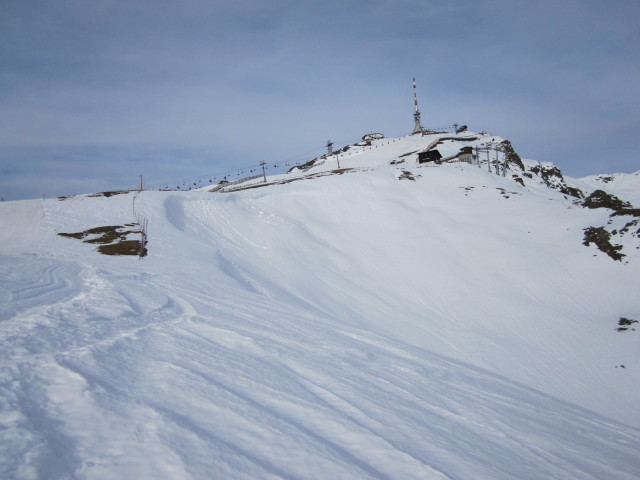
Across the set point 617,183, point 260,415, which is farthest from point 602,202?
point 617,183

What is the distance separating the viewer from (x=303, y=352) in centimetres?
791

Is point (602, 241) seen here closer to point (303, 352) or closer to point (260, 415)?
point (303, 352)

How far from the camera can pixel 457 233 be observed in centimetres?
3038

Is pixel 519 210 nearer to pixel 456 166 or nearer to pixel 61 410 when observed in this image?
pixel 456 166

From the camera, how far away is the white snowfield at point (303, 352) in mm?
3943

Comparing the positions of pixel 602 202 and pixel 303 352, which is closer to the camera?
pixel 303 352

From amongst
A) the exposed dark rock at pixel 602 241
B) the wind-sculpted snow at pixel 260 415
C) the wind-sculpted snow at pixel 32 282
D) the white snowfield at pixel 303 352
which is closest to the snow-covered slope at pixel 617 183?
the exposed dark rock at pixel 602 241

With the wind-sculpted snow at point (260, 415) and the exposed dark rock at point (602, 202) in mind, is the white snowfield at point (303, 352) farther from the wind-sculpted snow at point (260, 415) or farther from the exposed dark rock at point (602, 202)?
the exposed dark rock at point (602, 202)

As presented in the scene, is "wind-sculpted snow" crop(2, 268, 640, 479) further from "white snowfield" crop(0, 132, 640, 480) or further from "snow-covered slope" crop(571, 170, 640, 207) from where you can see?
"snow-covered slope" crop(571, 170, 640, 207)

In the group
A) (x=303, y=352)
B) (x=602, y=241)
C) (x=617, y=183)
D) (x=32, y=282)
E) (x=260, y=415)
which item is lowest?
(x=602, y=241)

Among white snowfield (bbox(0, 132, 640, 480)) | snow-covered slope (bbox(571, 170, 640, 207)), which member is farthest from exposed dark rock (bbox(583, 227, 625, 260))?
snow-covered slope (bbox(571, 170, 640, 207))

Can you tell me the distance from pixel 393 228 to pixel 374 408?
85.8ft

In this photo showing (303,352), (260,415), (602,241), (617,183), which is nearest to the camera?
(260,415)

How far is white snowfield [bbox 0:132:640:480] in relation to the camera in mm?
3943
